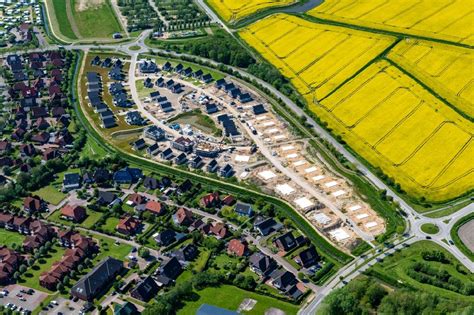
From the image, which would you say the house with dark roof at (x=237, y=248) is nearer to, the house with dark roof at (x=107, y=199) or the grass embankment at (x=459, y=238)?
the house with dark roof at (x=107, y=199)

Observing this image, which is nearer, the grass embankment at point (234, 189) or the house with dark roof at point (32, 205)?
the grass embankment at point (234, 189)

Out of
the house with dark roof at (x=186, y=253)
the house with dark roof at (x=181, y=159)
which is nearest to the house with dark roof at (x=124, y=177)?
the house with dark roof at (x=181, y=159)

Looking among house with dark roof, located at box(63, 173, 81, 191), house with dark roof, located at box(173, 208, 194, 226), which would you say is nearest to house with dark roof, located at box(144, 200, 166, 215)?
house with dark roof, located at box(173, 208, 194, 226)

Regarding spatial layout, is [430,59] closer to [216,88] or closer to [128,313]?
[216,88]

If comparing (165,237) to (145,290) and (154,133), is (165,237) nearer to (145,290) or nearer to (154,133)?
(145,290)

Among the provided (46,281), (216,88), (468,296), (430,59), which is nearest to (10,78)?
(216,88)

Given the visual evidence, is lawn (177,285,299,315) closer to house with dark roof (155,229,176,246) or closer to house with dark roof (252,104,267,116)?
house with dark roof (155,229,176,246)

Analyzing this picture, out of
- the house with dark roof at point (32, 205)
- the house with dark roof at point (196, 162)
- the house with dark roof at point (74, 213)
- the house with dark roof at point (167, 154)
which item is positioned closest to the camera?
the house with dark roof at point (74, 213)
